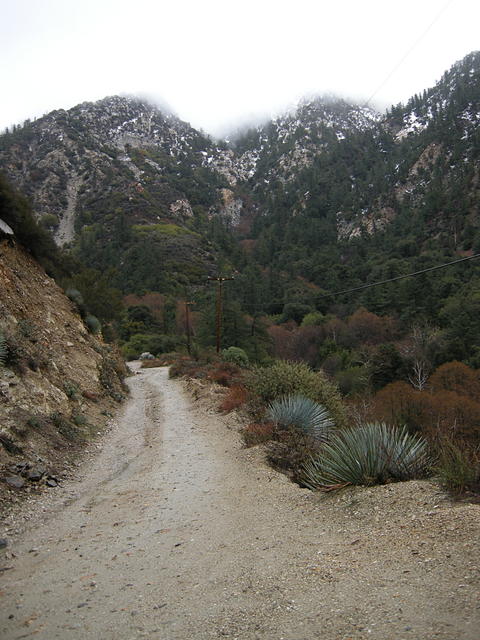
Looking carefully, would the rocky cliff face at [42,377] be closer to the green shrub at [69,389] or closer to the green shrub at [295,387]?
the green shrub at [69,389]

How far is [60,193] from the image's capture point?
390 feet

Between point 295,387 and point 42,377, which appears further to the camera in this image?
point 295,387

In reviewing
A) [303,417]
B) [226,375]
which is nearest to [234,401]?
[303,417]

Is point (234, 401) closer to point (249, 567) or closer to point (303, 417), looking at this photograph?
point (303, 417)

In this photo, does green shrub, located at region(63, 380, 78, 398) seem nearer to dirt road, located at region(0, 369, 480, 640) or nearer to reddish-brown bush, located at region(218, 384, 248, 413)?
reddish-brown bush, located at region(218, 384, 248, 413)

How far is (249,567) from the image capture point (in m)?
4.07

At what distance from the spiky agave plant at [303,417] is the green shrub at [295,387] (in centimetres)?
137

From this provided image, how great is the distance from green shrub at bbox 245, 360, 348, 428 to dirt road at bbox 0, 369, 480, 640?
4.35 meters

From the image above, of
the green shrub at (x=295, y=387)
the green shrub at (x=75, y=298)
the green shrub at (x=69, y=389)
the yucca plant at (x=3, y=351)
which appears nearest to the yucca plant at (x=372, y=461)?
the green shrub at (x=295, y=387)

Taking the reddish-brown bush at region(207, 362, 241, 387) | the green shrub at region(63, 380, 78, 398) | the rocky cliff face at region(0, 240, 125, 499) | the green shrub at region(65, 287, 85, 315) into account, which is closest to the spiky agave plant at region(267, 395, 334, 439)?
the rocky cliff face at region(0, 240, 125, 499)

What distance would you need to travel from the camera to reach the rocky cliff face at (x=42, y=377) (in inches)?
301

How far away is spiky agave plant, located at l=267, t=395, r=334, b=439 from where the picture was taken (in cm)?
901

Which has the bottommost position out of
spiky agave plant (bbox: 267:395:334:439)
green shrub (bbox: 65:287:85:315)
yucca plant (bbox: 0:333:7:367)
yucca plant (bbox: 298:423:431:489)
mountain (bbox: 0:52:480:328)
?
spiky agave plant (bbox: 267:395:334:439)

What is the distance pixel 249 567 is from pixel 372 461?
2385 mm
